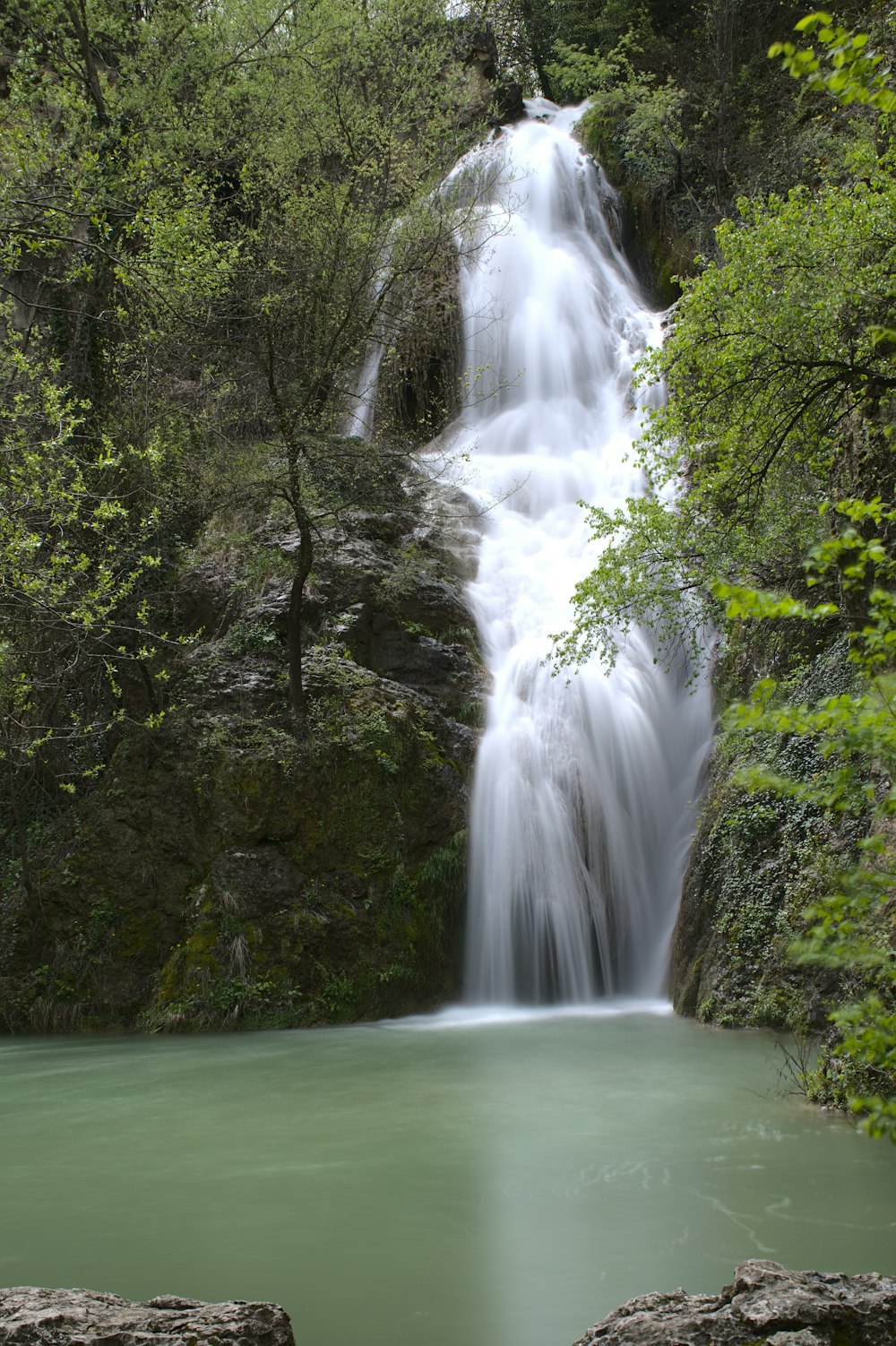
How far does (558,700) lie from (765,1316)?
11705 millimetres

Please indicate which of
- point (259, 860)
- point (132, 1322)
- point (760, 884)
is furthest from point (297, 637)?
point (132, 1322)

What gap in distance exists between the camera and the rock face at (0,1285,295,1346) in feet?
10.8

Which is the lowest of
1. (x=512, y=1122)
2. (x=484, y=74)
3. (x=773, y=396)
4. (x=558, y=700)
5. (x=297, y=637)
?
(x=512, y=1122)

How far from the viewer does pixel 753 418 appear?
9633mm

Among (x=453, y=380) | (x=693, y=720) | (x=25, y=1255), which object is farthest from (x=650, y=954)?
(x=453, y=380)

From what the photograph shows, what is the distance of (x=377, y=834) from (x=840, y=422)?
7.26 metres

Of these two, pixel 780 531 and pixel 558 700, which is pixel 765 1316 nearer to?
pixel 780 531

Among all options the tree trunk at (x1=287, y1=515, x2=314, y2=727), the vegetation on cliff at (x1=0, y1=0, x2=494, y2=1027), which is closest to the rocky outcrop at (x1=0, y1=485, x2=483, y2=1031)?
the vegetation on cliff at (x1=0, y1=0, x2=494, y2=1027)

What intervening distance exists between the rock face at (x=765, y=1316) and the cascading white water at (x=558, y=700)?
943cm

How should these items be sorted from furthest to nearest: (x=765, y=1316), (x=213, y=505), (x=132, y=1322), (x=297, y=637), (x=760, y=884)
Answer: (x=213, y=505) → (x=297, y=637) → (x=760, y=884) → (x=132, y=1322) → (x=765, y=1316)

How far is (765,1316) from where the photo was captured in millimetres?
3254

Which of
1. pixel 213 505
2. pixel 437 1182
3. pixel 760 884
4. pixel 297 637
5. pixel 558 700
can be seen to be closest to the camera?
pixel 437 1182

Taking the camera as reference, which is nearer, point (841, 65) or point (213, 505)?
point (841, 65)

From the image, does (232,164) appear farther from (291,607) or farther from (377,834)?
(377,834)
